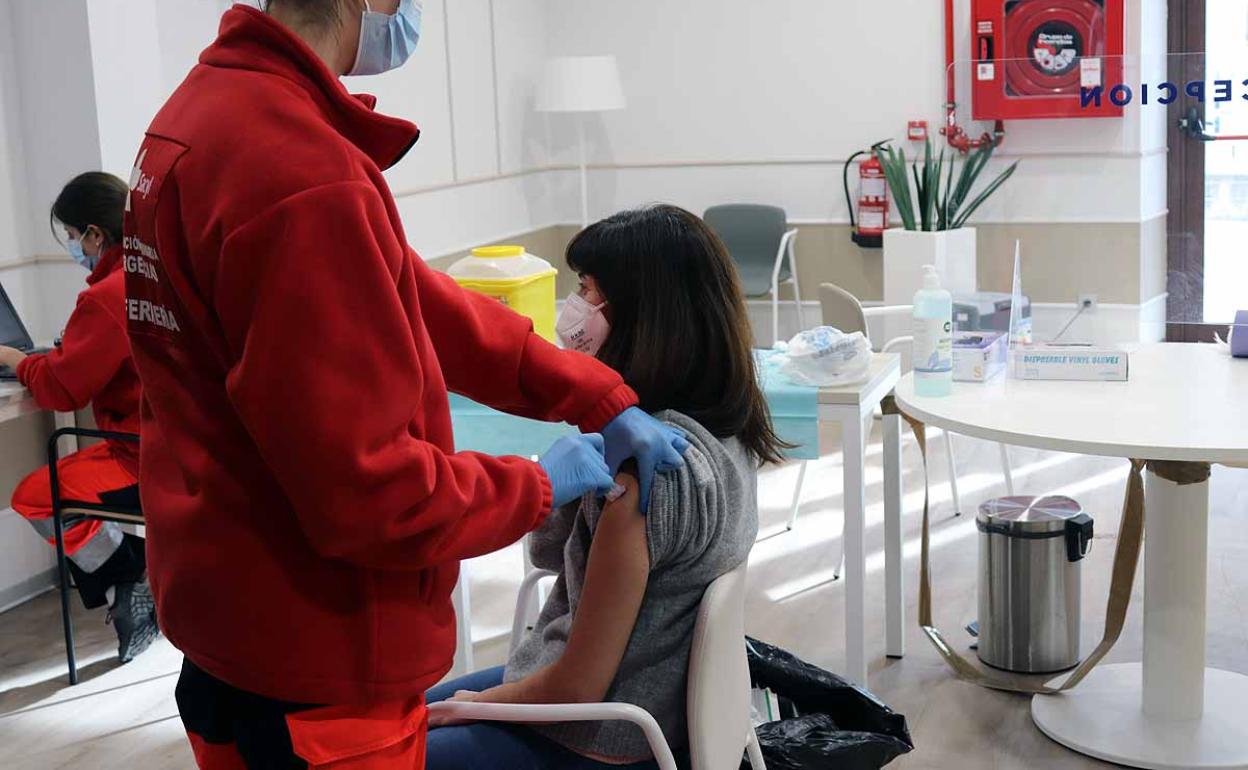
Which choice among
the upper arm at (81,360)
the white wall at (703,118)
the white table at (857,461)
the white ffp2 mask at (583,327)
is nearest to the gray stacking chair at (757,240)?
the white wall at (703,118)

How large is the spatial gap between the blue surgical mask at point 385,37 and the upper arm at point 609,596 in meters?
0.56

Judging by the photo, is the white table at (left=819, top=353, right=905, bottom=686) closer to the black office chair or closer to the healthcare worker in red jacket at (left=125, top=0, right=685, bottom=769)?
the healthcare worker in red jacket at (left=125, top=0, right=685, bottom=769)

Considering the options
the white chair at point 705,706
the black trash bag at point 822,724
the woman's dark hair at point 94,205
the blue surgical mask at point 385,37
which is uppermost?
the blue surgical mask at point 385,37

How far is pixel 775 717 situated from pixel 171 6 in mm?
3069

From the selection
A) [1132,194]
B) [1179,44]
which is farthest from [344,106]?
[1179,44]

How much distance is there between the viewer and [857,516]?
109 inches

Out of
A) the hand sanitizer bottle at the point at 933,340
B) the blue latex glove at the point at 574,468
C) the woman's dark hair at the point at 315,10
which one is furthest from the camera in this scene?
the hand sanitizer bottle at the point at 933,340

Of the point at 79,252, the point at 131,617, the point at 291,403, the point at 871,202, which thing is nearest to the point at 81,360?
the point at 79,252

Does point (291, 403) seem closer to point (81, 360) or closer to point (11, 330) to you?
point (81, 360)

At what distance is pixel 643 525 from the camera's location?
1595mm

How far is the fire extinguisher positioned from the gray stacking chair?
1.01 ft

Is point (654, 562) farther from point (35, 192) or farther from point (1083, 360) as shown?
point (35, 192)

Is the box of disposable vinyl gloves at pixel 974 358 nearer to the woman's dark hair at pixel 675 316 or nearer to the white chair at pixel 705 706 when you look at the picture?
the woman's dark hair at pixel 675 316

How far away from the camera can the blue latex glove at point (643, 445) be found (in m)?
1.47
